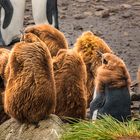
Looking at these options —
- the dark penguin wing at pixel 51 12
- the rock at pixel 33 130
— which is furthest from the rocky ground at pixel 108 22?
the rock at pixel 33 130

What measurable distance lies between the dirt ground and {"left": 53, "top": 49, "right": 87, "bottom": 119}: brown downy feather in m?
3.04

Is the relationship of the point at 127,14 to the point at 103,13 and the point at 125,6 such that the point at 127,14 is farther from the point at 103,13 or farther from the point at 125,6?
the point at 125,6

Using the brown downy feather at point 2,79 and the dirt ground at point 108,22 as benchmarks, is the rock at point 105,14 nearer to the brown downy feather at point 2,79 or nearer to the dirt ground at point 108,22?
the dirt ground at point 108,22

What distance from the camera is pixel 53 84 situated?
4461 mm

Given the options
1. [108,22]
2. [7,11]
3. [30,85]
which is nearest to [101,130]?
[30,85]

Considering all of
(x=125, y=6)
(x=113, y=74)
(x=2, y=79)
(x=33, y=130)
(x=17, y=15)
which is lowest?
(x=125, y=6)

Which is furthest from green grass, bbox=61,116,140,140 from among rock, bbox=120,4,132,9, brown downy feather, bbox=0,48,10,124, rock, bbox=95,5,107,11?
rock, bbox=120,4,132,9

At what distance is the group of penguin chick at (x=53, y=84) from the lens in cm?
445

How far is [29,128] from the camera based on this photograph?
4520mm

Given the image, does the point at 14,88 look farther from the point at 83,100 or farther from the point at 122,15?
the point at 122,15

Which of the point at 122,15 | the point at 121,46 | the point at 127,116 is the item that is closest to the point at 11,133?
the point at 127,116

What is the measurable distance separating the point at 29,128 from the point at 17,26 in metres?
3.87

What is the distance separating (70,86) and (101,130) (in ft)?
1.60

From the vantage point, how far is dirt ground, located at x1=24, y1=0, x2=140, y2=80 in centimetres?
877
